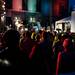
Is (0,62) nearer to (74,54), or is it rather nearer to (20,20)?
(74,54)

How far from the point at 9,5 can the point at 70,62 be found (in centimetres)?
4211

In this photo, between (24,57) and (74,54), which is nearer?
(24,57)

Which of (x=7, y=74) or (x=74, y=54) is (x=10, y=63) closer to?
(x=7, y=74)

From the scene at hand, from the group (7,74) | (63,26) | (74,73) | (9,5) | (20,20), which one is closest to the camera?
(7,74)

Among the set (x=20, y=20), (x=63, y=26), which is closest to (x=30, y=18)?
(x=20, y=20)

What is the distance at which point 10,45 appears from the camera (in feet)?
14.8

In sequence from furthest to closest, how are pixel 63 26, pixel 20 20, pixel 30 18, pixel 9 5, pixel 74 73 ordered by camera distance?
pixel 9 5
pixel 30 18
pixel 20 20
pixel 63 26
pixel 74 73

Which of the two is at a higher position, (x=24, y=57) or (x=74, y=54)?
(x=24, y=57)

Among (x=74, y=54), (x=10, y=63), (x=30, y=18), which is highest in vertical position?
(x=10, y=63)

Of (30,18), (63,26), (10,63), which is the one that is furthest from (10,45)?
(30,18)

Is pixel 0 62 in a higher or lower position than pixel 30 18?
higher

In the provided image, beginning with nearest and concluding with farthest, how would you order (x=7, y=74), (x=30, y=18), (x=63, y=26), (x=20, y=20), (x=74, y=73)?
(x=7, y=74)
(x=74, y=73)
(x=63, y=26)
(x=20, y=20)
(x=30, y=18)

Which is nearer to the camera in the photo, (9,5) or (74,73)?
(74,73)

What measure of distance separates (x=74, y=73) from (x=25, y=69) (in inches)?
109
